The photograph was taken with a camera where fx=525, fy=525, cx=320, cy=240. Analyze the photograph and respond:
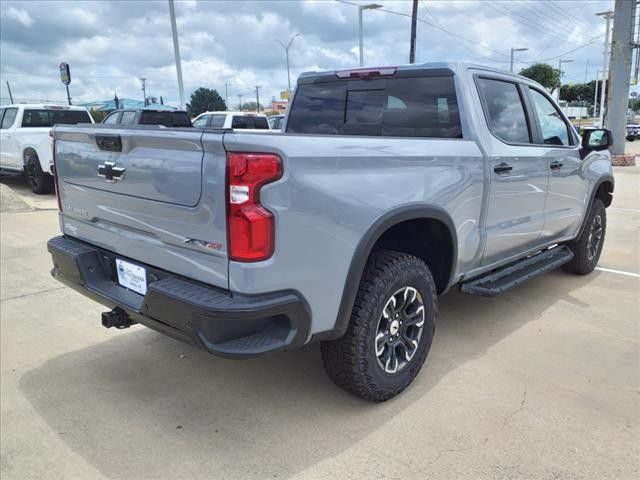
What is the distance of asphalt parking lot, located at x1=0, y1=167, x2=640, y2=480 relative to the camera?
2514 millimetres

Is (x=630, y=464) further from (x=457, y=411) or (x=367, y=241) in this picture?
(x=367, y=241)

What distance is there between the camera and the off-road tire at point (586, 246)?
5.24 m

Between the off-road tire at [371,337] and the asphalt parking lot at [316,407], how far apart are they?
6.7 inches

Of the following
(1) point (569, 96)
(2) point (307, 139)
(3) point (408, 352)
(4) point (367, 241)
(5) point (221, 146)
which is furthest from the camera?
(1) point (569, 96)

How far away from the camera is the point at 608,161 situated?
17.9 feet

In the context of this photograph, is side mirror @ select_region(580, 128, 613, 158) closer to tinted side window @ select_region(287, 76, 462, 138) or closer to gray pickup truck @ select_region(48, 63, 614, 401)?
gray pickup truck @ select_region(48, 63, 614, 401)

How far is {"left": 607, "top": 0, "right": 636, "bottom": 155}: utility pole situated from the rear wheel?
16.3m

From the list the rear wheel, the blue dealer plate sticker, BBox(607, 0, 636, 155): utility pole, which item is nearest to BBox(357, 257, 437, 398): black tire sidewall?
the blue dealer plate sticker

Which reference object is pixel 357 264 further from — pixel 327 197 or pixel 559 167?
pixel 559 167

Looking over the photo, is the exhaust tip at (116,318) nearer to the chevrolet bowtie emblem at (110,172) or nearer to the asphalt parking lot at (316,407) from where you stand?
the asphalt parking lot at (316,407)

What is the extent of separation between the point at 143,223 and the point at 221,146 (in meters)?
0.73

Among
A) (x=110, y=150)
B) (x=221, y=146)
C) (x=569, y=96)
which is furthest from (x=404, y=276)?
(x=569, y=96)

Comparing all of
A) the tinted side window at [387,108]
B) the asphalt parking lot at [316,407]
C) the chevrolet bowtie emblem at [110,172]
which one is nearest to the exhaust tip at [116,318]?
the asphalt parking lot at [316,407]

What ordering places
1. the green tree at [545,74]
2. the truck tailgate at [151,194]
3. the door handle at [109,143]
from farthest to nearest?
the green tree at [545,74]
the door handle at [109,143]
the truck tailgate at [151,194]
